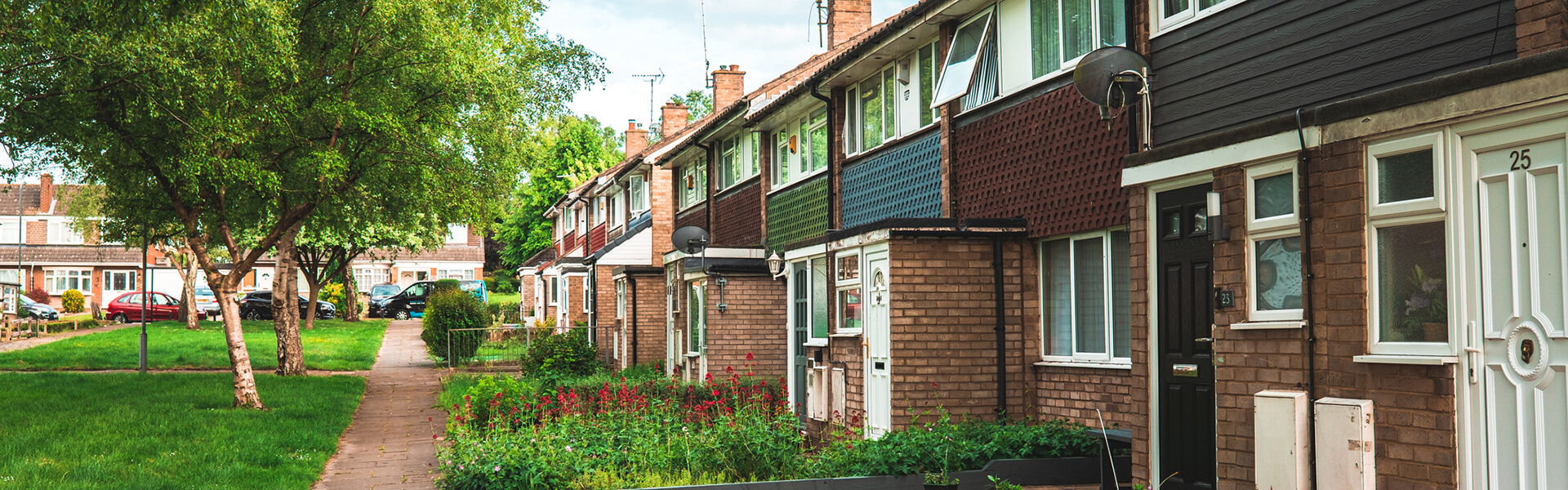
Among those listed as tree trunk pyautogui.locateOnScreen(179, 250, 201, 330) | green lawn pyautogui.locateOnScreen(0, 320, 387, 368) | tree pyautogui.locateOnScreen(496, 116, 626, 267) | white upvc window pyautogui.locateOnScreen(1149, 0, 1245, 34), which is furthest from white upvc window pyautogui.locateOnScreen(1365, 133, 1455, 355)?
tree pyautogui.locateOnScreen(496, 116, 626, 267)

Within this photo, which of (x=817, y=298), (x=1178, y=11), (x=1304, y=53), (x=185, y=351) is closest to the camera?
(x=1304, y=53)

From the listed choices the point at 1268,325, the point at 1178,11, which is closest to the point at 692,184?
the point at 1178,11

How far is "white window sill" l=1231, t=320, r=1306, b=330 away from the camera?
6.03m

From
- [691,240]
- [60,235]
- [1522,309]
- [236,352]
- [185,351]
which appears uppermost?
[60,235]

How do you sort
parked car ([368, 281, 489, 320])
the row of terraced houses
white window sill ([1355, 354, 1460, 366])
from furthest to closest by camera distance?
parked car ([368, 281, 489, 320]) → white window sill ([1355, 354, 1460, 366]) → the row of terraced houses

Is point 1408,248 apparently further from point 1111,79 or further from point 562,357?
point 562,357

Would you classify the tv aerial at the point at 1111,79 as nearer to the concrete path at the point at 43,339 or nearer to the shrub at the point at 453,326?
the shrub at the point at 453,326

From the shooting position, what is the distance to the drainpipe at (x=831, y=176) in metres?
15.5

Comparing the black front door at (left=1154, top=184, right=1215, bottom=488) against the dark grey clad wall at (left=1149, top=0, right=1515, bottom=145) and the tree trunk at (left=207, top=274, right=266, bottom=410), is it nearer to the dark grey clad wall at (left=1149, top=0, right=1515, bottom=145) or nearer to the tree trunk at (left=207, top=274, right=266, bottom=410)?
the dark grey clad wall at (left=1149, top=0, right=1515, bottom=145)

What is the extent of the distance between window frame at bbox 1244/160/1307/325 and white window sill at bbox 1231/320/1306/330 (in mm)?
25

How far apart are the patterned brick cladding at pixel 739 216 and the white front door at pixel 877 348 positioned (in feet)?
25.2

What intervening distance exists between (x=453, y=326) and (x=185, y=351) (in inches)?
265

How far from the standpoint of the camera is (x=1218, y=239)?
6.56 metres

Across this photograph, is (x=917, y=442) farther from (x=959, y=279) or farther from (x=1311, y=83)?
(x=1311, y=83)
